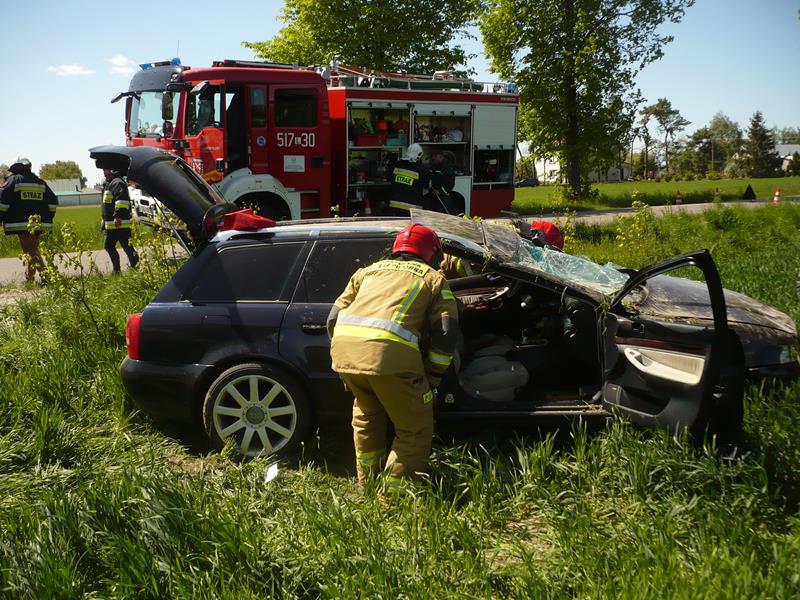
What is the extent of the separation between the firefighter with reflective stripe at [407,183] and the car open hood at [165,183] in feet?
18.6

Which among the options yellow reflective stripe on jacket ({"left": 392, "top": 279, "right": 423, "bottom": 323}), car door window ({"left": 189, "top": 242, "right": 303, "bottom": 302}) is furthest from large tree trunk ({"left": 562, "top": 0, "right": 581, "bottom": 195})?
yellow reflective stripe on jacket ({"left": 392, "top": 279, "right": 423, "bottom": 323})

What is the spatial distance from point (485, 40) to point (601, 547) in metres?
24.3

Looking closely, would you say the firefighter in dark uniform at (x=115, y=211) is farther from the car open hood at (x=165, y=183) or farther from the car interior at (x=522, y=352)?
the car interior at (x=522, y=352)

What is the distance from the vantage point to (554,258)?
4.84 meters

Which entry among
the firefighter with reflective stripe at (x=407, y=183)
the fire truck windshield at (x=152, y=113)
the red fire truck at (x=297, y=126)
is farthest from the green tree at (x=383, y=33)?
the firefighter with reflective stripe at (x=407, y=183)

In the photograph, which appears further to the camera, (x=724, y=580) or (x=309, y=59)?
(x=309, y=59)

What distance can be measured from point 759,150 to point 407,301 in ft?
301

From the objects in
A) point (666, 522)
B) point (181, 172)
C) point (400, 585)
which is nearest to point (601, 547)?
point (666, 522)

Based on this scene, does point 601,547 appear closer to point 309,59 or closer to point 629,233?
point 629,233

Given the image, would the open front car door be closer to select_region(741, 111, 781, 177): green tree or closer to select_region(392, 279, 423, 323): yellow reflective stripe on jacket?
select_region(392, 279, 423, 323): yellow reflective stripe on jacket

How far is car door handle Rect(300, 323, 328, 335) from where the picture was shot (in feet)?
14.6

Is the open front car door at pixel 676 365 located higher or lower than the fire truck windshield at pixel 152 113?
lower

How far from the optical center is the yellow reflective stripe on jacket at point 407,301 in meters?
3.81

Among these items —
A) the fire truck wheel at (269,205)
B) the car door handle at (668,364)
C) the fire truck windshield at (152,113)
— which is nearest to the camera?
the car door handle at (668,364)
